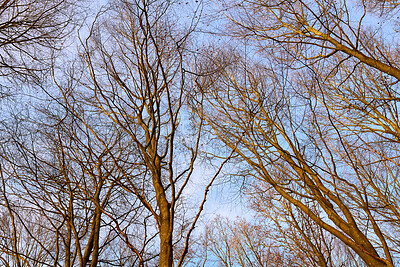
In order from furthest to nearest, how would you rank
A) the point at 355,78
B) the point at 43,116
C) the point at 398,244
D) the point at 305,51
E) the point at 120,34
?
1. the point at 398,244
2. the point at 355,78
3. the point at 305,51
4. the point at 43,116
5. the point at 120,34

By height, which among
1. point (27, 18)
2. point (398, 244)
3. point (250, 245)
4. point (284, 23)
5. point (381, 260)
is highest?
point (284, 23)

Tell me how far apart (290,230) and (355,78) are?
3682mm

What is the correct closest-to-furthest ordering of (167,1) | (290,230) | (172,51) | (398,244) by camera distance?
(167,1) → (172,51) → (290,230) → (398,244)

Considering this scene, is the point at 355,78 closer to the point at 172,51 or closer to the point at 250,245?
the point at 172,51

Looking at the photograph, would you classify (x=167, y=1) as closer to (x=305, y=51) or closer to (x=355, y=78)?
(x=305, y=51)

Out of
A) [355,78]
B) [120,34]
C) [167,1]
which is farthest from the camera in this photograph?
[355,78]

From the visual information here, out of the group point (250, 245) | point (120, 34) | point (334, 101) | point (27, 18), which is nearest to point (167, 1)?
point (120, 34)

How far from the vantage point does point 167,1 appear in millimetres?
2172

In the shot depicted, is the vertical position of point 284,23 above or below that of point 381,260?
above

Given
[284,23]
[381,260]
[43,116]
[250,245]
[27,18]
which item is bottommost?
[381,260]

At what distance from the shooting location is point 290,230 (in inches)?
Answer: 234

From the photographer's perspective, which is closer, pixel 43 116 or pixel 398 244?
pixel 43 116

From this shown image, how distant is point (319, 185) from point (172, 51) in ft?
8.42

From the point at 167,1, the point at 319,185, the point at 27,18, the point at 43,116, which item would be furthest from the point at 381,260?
the point at 27,18
